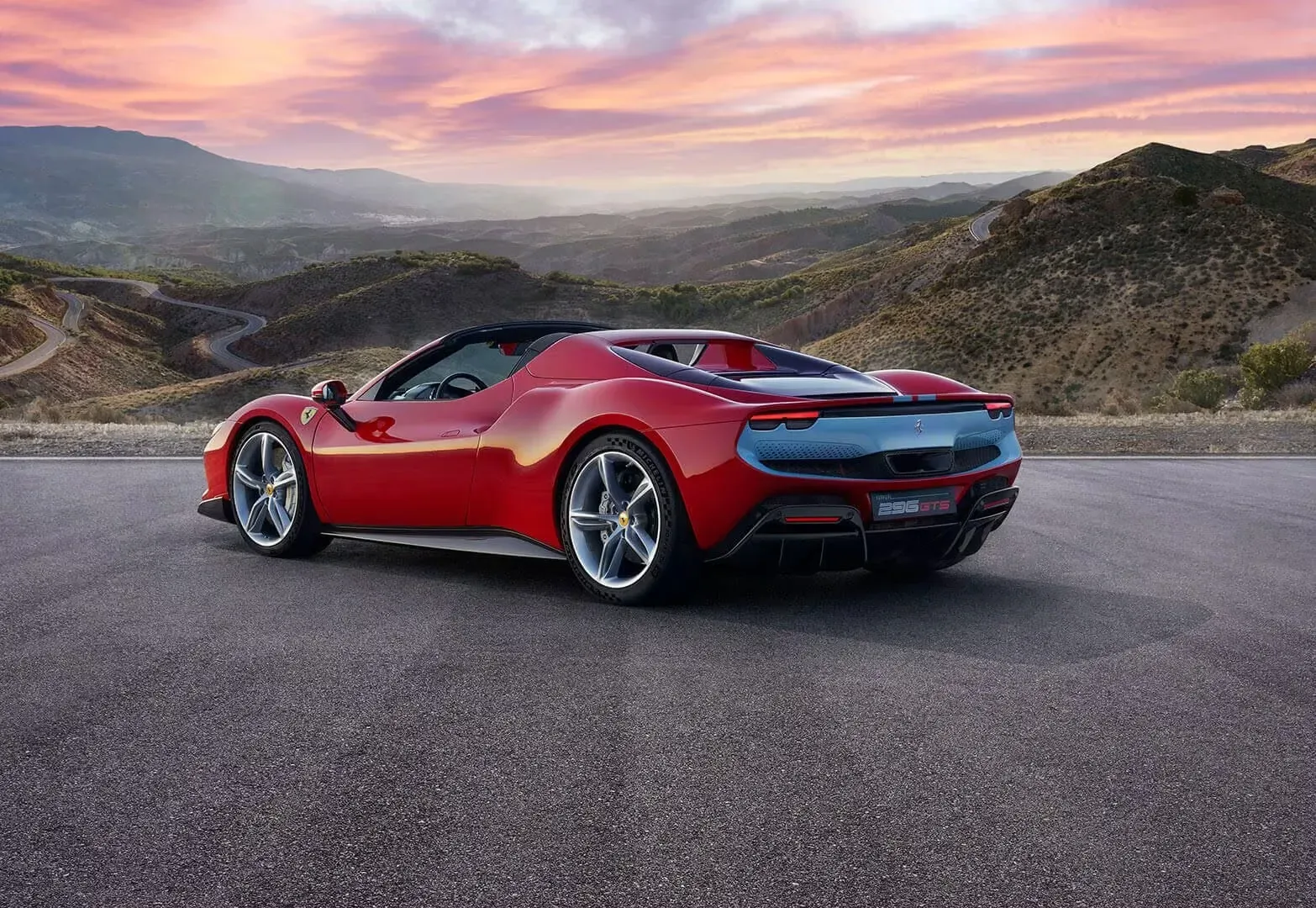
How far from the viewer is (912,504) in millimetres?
5828

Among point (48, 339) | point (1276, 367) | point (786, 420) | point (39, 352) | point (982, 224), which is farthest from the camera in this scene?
point (982, 224)

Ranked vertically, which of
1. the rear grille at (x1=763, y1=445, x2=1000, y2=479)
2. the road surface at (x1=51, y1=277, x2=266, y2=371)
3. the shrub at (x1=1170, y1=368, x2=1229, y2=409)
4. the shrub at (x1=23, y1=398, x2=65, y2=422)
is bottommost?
the road surface at (x1=51, y1=277, x2=266, y2=371)

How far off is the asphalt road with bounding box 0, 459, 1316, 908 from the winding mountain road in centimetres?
9148

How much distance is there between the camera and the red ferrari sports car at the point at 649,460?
555cm

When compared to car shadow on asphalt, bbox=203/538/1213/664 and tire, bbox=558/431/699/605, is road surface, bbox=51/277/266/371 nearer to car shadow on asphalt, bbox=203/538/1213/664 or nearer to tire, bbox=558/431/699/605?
car shadow on asphalt, bbox=203/538/1213/664

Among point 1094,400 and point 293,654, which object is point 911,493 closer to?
point 293,654

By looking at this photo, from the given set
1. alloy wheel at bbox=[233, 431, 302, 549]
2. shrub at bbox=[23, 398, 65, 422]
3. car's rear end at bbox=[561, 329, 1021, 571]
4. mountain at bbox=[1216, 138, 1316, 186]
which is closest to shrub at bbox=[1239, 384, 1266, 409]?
shrub at bbox=[23, 398, 65, 422]

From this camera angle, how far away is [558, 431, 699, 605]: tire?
5695 mm

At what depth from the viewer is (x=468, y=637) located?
5.48 metres

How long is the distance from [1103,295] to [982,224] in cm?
4713

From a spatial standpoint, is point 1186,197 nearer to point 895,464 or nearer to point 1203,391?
point 1203,391

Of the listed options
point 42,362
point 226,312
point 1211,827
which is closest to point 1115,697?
→ point 1211,827

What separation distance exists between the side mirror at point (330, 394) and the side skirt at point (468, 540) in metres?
0.75

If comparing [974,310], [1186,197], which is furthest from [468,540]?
[1186,197]
